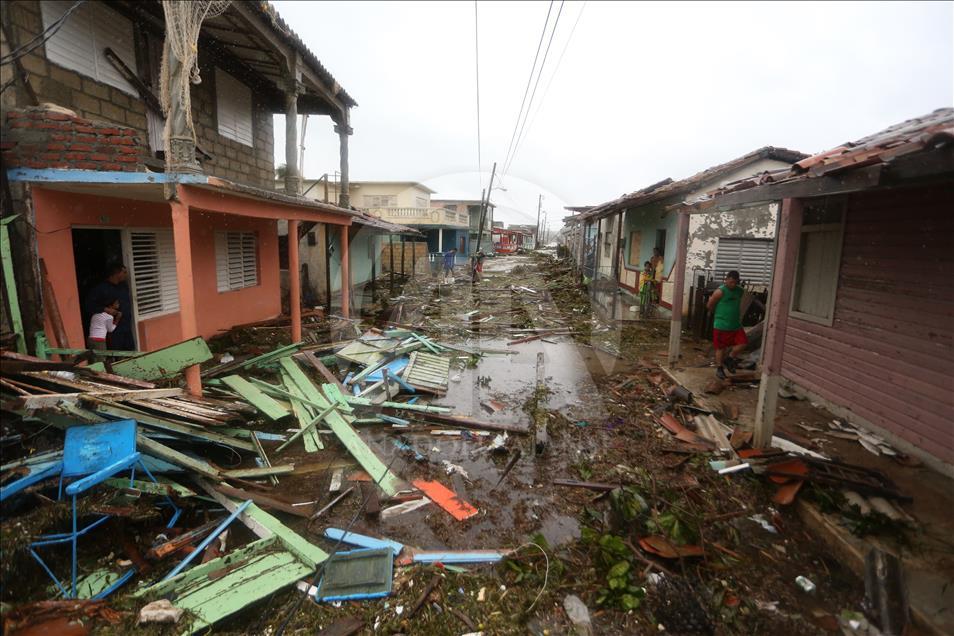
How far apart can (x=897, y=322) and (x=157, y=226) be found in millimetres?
10164

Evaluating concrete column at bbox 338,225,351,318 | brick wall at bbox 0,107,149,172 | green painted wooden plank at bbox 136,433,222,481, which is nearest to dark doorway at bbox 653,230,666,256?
concrete column at bbox 338,225,351,318

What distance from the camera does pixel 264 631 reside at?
9.58 ft

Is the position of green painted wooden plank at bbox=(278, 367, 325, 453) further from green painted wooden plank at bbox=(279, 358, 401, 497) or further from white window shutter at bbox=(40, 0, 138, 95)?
white window shutter at bbox=(40, 0, 138, 95)

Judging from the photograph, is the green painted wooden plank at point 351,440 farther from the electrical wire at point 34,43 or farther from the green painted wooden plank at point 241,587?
the electrical wire at point 34,43

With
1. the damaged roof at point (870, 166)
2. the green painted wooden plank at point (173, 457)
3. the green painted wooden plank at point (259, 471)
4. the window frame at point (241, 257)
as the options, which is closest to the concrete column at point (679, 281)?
the damaged roof at point (870, 166)

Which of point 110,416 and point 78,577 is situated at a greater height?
point 110,416

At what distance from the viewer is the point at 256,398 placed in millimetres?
6035

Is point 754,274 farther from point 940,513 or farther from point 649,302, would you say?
point 940,513

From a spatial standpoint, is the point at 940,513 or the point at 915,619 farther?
the point at 940,513

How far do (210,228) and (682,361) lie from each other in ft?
31.3

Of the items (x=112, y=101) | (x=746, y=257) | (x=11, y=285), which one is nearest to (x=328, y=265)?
(x=112, y=101)

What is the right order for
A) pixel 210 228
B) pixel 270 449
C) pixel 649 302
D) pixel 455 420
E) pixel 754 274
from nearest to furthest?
pixel 270 449 → pixel 455 420 → pixel 210 228 → pixel 754 274 → pixel 649 302

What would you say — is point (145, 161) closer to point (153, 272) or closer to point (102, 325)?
point (102, 325)

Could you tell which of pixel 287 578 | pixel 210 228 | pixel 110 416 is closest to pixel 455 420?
pixel 287 578
